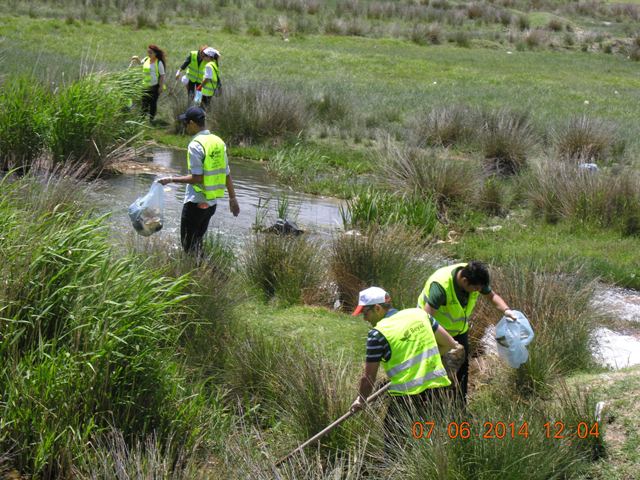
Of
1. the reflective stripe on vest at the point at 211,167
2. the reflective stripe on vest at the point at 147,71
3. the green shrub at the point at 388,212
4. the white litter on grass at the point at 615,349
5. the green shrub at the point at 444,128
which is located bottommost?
the green shrub at the point at 444,128

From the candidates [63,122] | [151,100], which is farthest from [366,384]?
[151,100]

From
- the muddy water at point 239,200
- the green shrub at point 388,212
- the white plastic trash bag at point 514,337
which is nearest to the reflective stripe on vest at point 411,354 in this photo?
the white plastic trash bag at point 514,337

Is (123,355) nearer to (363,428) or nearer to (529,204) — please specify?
(363,428)

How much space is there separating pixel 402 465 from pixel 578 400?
2020mm

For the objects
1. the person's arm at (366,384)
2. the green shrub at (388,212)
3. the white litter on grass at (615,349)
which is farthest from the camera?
the green shrub at (388,212)

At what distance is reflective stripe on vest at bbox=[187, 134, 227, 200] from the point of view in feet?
31.8

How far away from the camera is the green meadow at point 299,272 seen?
6.39 metres

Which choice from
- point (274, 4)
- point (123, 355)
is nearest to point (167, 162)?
point (123, 355)

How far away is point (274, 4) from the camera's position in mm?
42938

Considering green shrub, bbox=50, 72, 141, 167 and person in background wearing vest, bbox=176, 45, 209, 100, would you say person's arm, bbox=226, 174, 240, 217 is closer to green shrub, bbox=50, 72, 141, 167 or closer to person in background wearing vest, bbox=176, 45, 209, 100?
green shrub, bbox=50, 72, 141, 167

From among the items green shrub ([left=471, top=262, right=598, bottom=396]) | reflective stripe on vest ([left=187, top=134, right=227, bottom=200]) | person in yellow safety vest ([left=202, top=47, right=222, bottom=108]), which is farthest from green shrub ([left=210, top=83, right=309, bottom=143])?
green shrub ([left=471, top=262, right=598, bottom=396])

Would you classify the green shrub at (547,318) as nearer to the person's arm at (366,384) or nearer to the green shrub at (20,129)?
the person's arm at (366,384)

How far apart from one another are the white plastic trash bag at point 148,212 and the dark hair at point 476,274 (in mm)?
3604

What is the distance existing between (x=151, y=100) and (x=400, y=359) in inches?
536
